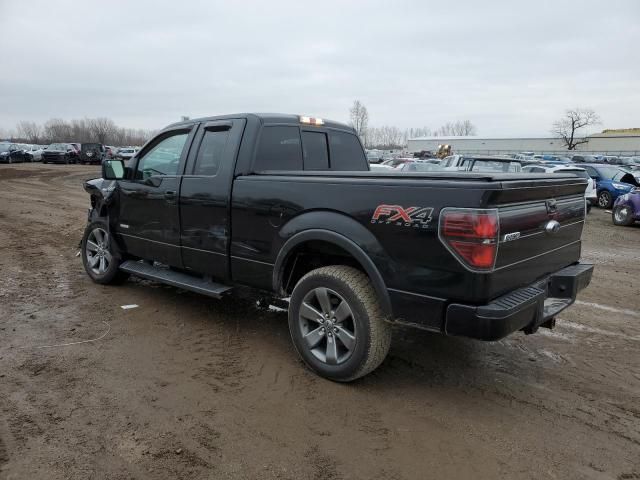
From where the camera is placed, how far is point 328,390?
11.8ft

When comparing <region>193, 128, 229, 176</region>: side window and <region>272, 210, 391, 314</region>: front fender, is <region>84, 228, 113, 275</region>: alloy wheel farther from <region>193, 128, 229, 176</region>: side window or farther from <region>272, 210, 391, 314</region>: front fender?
<region>272, 210, 391, 314</region>: front fender

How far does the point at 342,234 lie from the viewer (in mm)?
3475

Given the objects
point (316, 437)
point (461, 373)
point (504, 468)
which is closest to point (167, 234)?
point (316, 437)

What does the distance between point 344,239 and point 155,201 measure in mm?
2520

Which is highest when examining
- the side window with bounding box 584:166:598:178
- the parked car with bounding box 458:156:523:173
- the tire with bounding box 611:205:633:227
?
the parked car with bounding box 458:156:523:173

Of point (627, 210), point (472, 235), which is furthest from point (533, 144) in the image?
point (472, 235)

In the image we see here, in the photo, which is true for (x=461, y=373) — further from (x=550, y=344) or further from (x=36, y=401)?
(x=36, y=401)

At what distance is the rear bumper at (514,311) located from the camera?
2934 mm

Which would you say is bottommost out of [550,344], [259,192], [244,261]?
[550,344]

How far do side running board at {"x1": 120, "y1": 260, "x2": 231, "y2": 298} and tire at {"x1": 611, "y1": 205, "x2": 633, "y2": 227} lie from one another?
12.5 meters

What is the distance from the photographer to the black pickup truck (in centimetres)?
299

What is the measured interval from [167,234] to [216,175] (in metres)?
0.98

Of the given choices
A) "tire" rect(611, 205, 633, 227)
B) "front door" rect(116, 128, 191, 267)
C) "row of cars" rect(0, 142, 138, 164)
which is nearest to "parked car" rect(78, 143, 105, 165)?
"row of cars" rect(0, 142, 138, 164)

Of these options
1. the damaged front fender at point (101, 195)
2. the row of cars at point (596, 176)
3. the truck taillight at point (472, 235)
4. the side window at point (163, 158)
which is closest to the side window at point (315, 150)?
the side window at point (163, 158)
